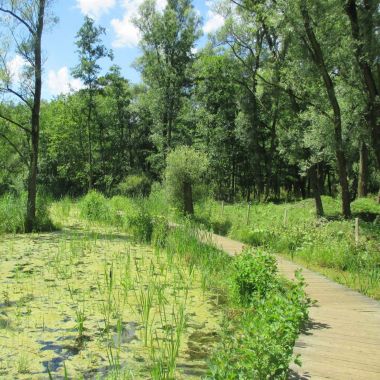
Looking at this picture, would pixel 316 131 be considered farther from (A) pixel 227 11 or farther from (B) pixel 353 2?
(A) pixel 227 11

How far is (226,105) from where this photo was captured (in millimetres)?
33875

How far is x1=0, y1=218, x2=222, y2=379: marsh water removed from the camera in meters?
4.02

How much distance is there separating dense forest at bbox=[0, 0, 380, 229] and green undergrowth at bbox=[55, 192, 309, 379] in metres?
7.23

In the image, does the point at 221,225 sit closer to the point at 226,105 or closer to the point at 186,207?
the point at 186,207

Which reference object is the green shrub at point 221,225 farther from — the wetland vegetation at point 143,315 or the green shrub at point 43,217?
the green shrub at point 43,217

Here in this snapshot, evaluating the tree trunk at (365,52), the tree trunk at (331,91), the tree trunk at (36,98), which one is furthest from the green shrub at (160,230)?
the tree trunk at (365,52)

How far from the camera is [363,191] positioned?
21.6 metres

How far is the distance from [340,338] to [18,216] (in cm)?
1122

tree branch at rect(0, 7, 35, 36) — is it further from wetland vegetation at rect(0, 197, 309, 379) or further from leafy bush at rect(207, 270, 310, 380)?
leafy bush at rect(207, 270, 310, 380)

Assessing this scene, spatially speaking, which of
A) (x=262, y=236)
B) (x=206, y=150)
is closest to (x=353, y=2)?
(x=262, y=236)

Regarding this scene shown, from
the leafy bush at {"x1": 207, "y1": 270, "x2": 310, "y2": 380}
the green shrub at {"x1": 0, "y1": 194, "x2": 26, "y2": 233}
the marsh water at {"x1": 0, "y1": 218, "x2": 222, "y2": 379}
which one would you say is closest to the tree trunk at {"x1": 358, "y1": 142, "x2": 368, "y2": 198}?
the marsh water at {"x1": 0, "y1": 218, "x2": 222, "y2": 379}

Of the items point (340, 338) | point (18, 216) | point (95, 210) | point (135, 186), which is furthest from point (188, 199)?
point (135, 186)

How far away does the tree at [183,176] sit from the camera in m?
15.3

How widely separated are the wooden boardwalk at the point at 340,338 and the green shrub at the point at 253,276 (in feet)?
2.27
